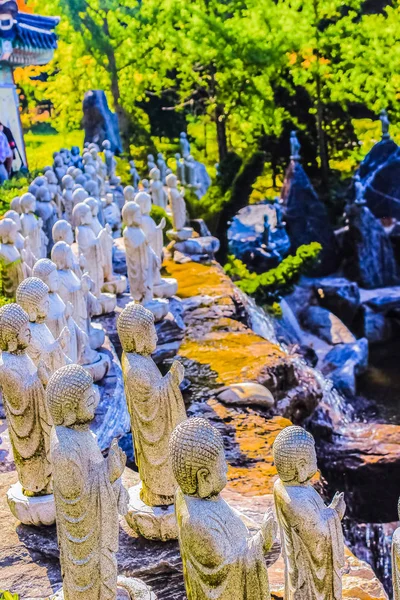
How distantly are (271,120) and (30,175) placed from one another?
25.2 feet

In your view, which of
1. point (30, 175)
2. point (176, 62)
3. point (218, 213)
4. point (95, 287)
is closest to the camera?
point (95, 287)

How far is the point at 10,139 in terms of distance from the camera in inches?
693

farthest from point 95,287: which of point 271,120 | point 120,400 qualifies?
point 271,120

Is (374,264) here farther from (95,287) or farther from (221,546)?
(221,546)

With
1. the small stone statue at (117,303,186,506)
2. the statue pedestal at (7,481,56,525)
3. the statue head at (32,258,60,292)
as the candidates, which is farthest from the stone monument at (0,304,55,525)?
the statue head at (32,258,60,292)

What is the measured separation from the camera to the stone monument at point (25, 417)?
15.8 feet

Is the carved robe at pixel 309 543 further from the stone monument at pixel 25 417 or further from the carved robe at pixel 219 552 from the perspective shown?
the stone monument at pixel 25 417

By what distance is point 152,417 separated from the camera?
4.86 metres

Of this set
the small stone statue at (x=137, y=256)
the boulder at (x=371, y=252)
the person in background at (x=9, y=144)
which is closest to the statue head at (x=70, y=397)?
the small stone statue at (x=137, y=256)

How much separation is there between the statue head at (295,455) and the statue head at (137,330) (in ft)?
4.72

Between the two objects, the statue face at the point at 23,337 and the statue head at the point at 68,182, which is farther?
the statue head at the point at 68,182

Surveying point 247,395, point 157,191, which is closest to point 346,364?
point 157,191

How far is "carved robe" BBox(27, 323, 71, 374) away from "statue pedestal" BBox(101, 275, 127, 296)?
4296 mm

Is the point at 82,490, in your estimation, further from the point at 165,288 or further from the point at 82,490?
the point at 165,288
